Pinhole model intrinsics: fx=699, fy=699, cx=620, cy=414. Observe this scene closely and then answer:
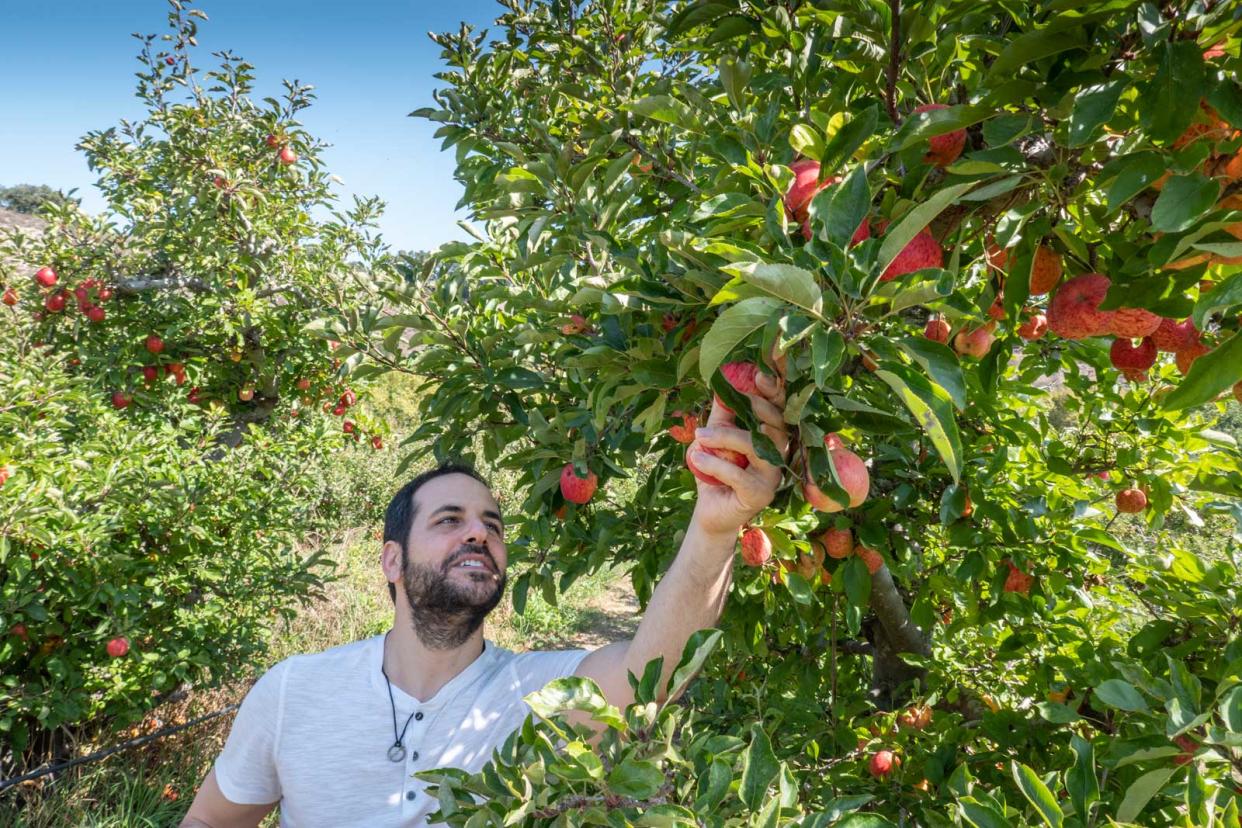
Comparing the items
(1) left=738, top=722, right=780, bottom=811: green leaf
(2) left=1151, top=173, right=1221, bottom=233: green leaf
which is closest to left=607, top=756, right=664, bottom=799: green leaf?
(1) left=738, top=722, right=780, bottom=811: green leaf

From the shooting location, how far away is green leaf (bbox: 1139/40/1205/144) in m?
0.75

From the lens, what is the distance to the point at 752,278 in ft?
2.11

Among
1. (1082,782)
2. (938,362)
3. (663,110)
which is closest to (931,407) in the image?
(938,362)

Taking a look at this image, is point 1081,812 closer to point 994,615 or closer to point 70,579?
point 994,615

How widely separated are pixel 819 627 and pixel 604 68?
201cm

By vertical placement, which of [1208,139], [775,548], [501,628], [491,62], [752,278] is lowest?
[501,628]

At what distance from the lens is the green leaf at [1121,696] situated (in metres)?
1.00

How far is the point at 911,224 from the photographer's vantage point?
68 centimetres

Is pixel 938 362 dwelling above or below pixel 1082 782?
above

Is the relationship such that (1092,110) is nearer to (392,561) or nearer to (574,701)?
(574,701)

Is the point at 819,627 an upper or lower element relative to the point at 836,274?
lower

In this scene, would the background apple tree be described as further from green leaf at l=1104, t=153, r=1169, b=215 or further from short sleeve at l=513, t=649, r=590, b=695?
short sleeve at l=513, t=649, r=590, b=695

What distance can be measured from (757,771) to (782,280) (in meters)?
0.58

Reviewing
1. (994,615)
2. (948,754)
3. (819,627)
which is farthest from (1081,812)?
(819,627)
